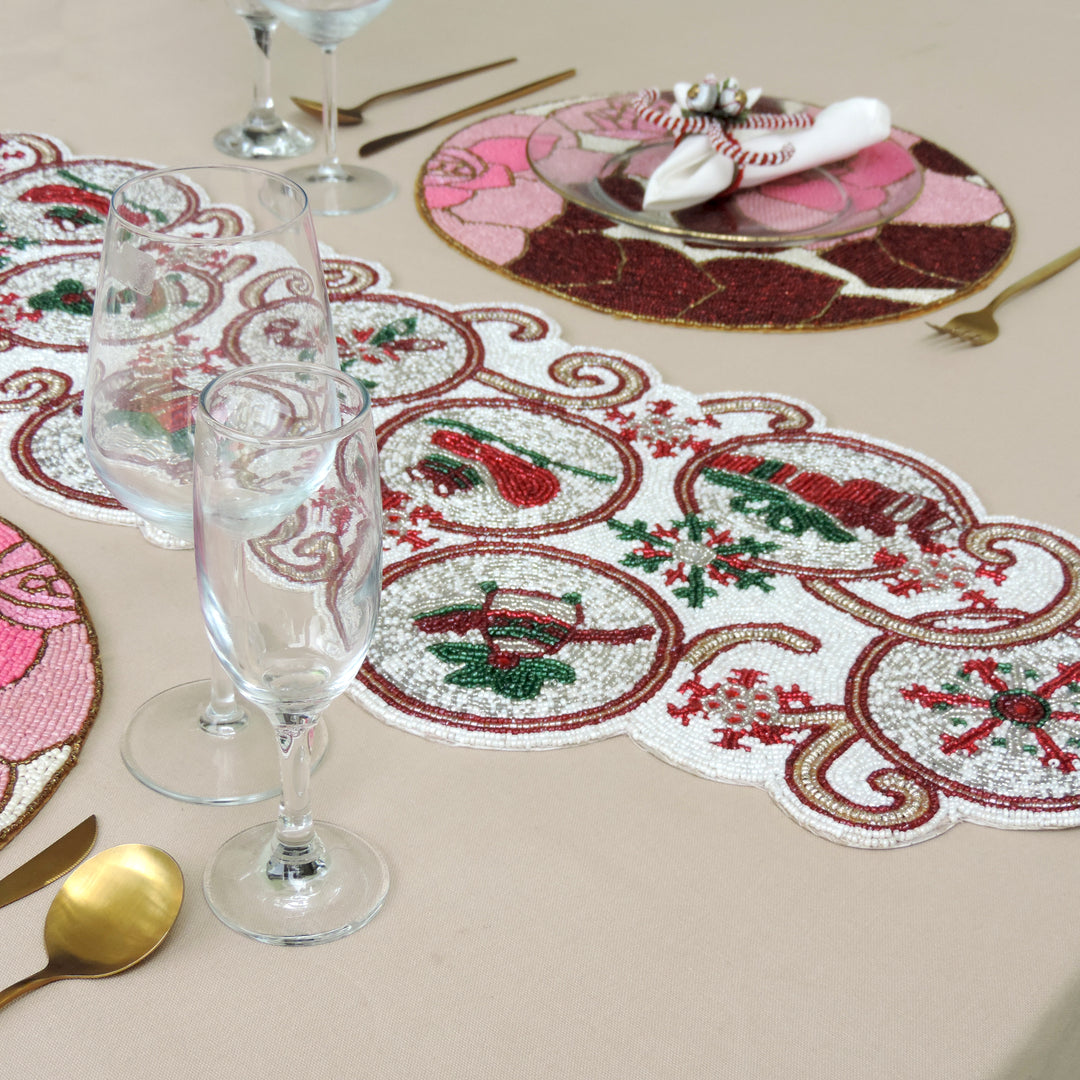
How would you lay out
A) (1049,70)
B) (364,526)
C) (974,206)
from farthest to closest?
(1049,70), (974,206), (364,526)

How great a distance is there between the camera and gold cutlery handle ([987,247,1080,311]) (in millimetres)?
1011

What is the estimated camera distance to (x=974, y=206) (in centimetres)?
116

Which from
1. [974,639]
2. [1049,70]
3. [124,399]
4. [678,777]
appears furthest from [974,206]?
[124,399]

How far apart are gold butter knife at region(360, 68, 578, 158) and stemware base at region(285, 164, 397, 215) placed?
1.8 inches

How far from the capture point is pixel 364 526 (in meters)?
0.41

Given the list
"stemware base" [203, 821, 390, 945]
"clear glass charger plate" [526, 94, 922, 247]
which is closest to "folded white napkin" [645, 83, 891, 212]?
Answer: "clear glass charger plate" [526, 94, 922, 247]

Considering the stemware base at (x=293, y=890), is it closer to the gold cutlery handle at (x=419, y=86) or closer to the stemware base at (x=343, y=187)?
the stemware base at (x=343, y=187)

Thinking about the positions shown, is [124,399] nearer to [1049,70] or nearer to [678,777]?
[678,777]

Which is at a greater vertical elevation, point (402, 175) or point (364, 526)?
point (364, 526)

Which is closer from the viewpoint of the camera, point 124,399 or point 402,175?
point 124,399

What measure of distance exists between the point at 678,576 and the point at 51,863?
34cm

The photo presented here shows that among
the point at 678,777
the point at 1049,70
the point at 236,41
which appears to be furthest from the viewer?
the point at 1049,70

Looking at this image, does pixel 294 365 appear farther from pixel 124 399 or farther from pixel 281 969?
pixel 281 969

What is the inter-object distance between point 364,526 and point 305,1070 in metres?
0.19
